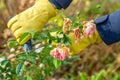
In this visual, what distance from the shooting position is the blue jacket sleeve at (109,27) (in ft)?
7.53

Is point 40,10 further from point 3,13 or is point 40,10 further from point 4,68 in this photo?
point 3,13

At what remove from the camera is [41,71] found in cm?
222

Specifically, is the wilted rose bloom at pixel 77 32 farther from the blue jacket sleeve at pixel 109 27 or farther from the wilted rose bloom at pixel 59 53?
the blue jacket sleeve at pixel 109 27

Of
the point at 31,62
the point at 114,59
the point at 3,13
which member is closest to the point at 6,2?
the point at 3,13

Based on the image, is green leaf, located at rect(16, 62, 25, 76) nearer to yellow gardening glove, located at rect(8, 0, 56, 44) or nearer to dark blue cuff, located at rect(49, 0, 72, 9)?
yellow gardening glove, located at rect(8, 0, 56, 44)

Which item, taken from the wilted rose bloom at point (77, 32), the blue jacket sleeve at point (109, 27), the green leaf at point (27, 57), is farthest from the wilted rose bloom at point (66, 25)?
the blue jacket sleeve at point (109, 27)

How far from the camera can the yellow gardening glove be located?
2102 millimetres

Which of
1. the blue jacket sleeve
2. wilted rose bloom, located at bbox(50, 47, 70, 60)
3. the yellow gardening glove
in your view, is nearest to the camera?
wilted rose bloom, located at bbox(50, 47, 70, 60)

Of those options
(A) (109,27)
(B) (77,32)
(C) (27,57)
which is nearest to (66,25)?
A: (B) (77,32)

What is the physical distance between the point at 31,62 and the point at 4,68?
0.14 metres

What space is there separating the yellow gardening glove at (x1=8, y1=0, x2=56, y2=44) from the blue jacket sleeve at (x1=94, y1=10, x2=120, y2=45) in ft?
1.01

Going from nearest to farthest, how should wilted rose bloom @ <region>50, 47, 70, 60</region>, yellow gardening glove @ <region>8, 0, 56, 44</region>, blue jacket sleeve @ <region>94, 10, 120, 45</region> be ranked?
wilted rose bloom @ <region>50, 47, 70, 60</region> < yellow gardening glove @ <region>8, 0, 56, 44</region> < blue jacket sleeve @ <region>94, 10, 120, 45</region>

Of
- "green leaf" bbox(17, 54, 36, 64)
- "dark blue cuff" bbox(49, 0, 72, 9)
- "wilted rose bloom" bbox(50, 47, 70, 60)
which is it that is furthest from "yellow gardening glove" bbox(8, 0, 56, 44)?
"wilted rose bloom" bbox(50, 47, 70, 60)

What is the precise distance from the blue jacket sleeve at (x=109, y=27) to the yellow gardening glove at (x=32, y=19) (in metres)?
0.31
